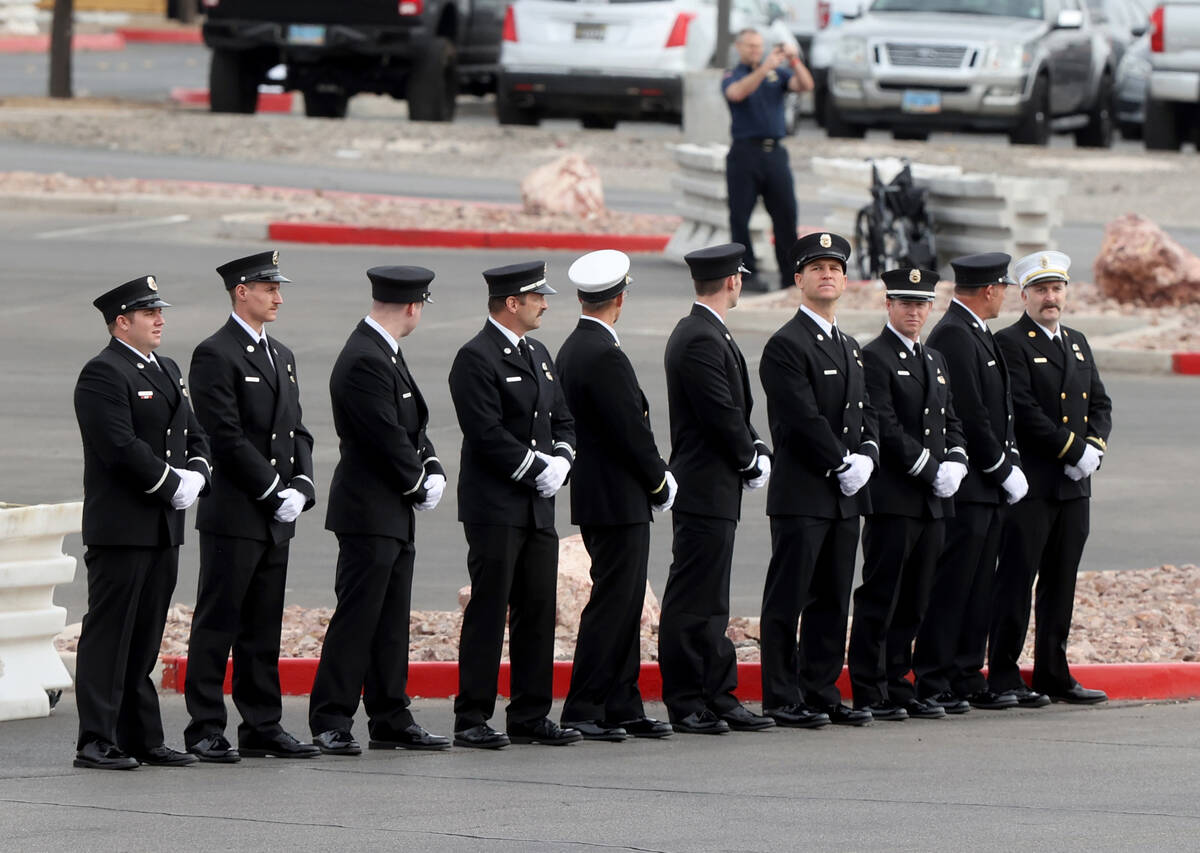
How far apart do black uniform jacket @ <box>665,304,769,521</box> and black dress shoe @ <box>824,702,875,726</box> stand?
2.75ft

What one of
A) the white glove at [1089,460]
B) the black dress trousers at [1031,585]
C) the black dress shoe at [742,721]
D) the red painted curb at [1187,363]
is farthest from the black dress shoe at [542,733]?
the red painted curb at [1187,363]

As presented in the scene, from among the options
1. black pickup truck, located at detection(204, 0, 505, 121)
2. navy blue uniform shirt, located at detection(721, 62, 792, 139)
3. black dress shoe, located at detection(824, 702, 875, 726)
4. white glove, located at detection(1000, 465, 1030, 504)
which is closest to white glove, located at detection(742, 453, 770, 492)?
black dress shoe, located at detection(824, 702, 875, 726)

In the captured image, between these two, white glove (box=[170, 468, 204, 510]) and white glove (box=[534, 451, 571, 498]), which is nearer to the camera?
white glove (box=[170, 468, 204, 510])

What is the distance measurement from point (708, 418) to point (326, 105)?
2333cm

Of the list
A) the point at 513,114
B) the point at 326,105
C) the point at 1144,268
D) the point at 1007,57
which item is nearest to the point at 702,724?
the point at 1144,268

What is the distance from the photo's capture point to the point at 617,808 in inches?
310

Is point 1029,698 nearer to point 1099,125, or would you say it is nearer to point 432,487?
point 432,487

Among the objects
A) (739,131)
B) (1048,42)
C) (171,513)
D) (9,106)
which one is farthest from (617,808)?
(9,106)

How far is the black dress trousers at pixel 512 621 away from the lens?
9195 mm

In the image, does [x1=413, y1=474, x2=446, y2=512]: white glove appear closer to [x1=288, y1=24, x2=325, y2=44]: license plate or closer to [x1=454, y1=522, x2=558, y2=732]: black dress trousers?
[x1=454, y1=522, x2=558, y2=732]: black dress trousers

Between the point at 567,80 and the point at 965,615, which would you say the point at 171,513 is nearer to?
the point at 965,615

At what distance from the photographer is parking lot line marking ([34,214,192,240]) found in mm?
22266

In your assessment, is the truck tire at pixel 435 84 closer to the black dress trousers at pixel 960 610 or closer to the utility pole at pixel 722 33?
the utility pole at pixel 722 33

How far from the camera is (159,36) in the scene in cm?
5244
